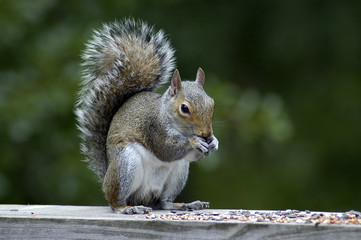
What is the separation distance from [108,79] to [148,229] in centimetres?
102

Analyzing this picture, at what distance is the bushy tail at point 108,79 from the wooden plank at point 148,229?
25.8 inches

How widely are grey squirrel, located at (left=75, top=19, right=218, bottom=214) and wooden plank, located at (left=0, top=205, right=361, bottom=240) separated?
397mm

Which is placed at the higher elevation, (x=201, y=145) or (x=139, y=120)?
(x=139, y=120)

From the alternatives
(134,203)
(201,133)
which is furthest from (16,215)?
(201,133)

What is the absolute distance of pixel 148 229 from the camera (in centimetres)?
230

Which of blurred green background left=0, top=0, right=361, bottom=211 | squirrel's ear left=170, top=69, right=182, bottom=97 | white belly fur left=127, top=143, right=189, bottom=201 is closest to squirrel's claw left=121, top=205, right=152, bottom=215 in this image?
white belly fur left=127, top=143, right=189, bottom=201

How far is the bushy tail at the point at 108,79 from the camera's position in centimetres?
309

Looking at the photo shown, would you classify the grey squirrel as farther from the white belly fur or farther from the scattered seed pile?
the scattered seed pile

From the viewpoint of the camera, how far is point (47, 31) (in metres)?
4.84

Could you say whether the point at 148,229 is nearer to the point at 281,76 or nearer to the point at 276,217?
the point at 276,217

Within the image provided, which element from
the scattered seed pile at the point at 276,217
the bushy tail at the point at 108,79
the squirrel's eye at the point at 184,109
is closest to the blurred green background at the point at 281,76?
the bushy tail at the point at 108,79

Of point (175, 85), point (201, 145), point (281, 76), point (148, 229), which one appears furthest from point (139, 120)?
point (281, 76)

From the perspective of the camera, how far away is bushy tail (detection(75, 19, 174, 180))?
309cm

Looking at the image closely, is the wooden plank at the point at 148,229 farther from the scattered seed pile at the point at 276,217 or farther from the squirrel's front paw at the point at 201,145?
the squirrel's front paw at the point at 201,145
